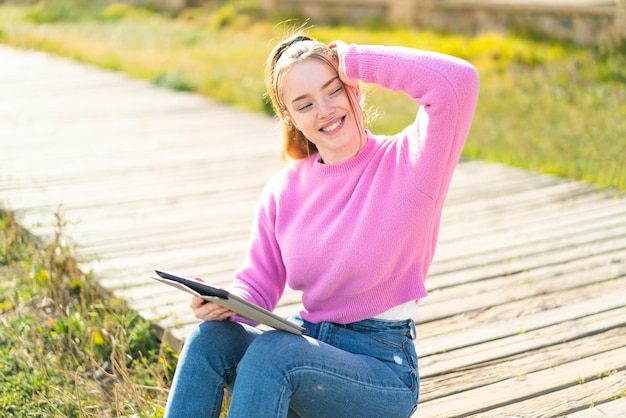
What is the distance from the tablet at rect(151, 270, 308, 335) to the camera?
2.43 m

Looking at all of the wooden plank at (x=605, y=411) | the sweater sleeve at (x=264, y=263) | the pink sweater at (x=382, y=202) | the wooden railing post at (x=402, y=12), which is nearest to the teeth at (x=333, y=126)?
the pink sweater at (x=382, y=202)

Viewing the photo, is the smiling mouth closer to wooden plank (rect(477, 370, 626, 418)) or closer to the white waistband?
the white waistband

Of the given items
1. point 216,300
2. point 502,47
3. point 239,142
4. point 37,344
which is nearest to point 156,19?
point 502,47

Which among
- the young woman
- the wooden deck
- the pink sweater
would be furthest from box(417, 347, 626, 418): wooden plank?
the pink sweater

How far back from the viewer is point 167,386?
3.43 m

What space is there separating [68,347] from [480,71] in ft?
25.8

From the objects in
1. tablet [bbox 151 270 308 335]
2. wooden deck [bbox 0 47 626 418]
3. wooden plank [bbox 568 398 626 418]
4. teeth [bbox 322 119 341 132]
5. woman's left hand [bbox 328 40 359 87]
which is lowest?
wooden deck [bbox 0 47 626 418]

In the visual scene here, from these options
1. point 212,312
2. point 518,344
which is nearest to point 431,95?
point 212,312

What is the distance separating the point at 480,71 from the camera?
10.8 meters

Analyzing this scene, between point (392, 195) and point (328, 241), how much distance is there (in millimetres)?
234

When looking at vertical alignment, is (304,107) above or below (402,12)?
above

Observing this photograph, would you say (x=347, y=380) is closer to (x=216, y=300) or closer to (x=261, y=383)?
(x=261, y=383)

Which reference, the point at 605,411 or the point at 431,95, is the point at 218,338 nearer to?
the point at 431,95

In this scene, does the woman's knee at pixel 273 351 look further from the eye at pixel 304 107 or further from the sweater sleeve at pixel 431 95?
the eye at pixel 304 107
